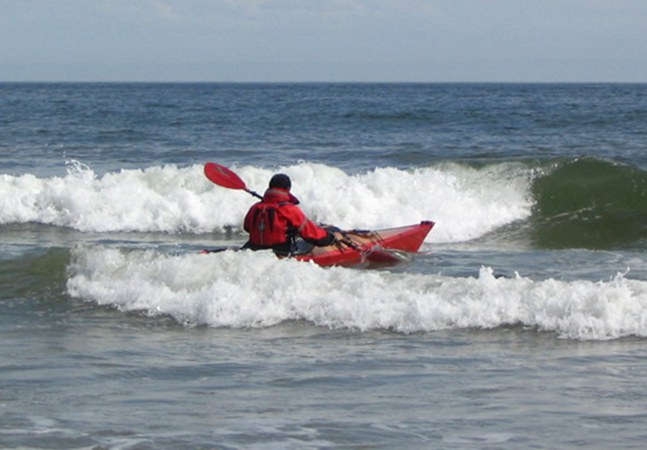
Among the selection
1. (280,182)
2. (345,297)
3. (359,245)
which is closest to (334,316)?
(345,297)

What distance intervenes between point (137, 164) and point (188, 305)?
Result: 1223 cm

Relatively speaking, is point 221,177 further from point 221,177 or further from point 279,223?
point 279,223

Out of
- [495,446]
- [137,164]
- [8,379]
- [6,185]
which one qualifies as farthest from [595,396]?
[137,164]

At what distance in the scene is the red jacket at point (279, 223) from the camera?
9703mm

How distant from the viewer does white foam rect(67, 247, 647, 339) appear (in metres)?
8.26

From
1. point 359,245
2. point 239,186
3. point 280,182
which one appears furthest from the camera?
point 239,186

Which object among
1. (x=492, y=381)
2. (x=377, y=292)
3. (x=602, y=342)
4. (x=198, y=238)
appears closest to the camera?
(x=492, y=381)

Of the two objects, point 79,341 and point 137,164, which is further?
point 137,164

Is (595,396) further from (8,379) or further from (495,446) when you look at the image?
(8,379)

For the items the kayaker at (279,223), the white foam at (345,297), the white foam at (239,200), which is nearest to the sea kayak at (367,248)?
the kayaker at (279,223)

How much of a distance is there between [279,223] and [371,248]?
179cm

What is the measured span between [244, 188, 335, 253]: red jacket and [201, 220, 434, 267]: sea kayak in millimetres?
220

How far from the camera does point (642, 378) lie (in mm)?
6695

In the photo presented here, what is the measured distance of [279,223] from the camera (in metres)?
9.77
